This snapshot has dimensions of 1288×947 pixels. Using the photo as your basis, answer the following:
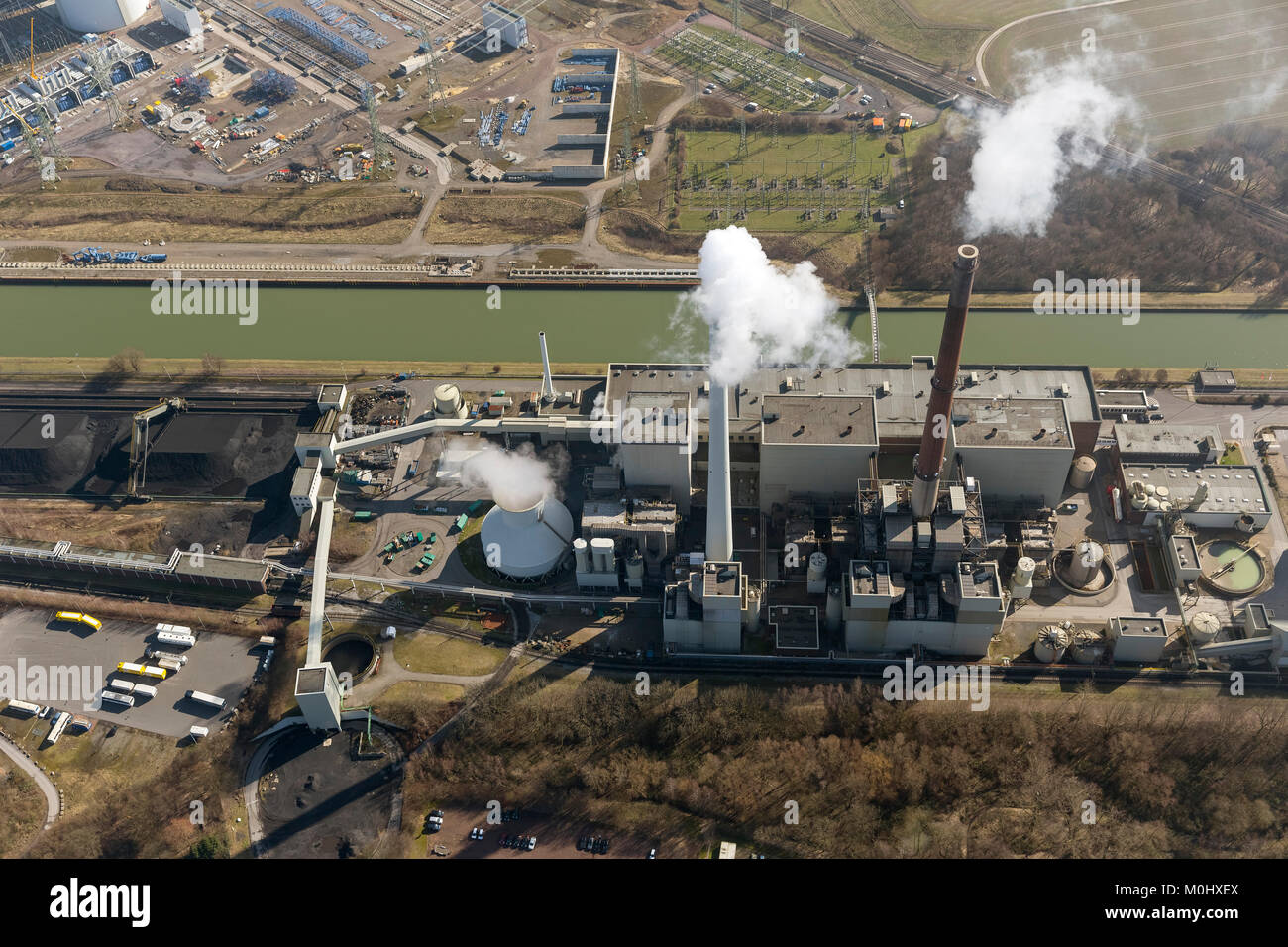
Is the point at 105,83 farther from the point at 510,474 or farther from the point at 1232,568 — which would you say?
the point at 1232,568

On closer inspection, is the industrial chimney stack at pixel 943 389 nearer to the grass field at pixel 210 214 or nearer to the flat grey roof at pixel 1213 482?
the flat grey roof at pixel 1213 482

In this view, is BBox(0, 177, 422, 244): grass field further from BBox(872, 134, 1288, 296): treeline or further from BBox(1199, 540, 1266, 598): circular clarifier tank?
BBox(1199, 540, 1266, 598): circular clarifier tank

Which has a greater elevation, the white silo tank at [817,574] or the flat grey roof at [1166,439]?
the flat grey roof at [1166,439]

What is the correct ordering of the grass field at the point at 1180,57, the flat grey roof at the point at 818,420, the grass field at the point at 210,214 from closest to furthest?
the flat grey roof at the point at 818,420, the grass field at the point at 210,214, the grass field at the point at 1180,57

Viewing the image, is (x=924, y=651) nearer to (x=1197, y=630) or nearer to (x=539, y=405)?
(x=1197, y=630)

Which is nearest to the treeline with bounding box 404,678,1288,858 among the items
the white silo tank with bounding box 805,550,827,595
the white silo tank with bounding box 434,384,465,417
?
the white silo tank with bounding box 805,550,827,595

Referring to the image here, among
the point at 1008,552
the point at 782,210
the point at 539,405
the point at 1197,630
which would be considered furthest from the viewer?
the point at 782,210

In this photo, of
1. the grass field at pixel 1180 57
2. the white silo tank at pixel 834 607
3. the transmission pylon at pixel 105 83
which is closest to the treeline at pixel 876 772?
the white silo tank at pixel 834 607

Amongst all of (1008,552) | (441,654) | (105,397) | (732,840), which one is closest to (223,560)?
(441,654)
